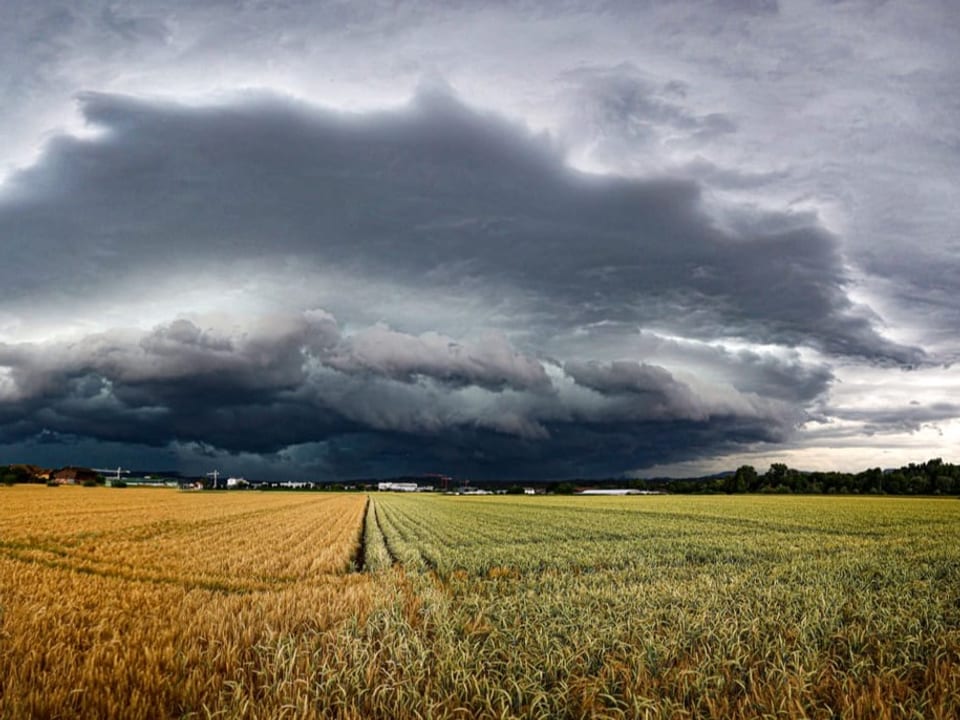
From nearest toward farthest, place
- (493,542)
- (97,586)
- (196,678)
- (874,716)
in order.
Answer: (874,716), (196,678), (97,586), (493,542)

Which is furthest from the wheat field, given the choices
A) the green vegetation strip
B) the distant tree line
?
the distant tree line

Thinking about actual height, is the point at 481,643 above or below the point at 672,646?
below

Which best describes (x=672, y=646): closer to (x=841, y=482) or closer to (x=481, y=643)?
(x=481, y=643)

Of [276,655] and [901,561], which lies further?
[901,561]

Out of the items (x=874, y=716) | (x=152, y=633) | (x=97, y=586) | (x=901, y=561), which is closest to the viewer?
(x=874, y=716)

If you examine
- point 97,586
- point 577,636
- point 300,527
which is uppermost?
point 577,636

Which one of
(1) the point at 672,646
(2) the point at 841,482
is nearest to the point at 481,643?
(1) the point at 672,646

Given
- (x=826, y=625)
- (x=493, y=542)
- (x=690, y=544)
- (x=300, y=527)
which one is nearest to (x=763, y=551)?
(x=690, y=544)

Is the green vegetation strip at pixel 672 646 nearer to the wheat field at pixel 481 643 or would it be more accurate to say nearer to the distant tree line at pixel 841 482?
the wheat field at pixel 481 643

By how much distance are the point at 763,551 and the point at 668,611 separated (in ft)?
55.8

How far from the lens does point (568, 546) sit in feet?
88.0

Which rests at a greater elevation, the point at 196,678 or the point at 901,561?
the point at 196,678

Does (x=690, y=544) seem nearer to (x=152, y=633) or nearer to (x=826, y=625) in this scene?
(x=826, y=625)

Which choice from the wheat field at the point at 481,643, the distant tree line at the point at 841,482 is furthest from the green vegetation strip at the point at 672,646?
the distant tree line at the point at 841,482
